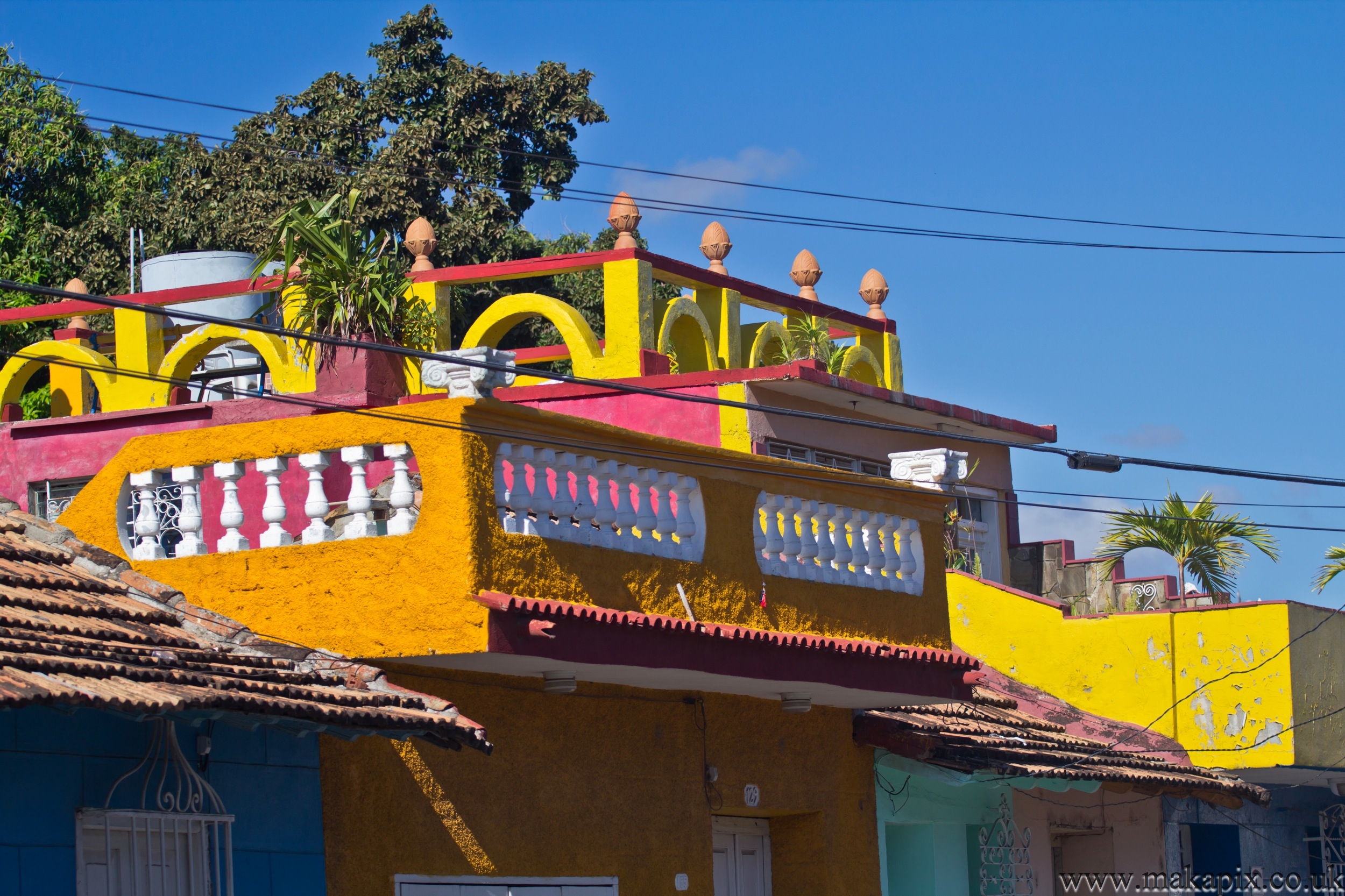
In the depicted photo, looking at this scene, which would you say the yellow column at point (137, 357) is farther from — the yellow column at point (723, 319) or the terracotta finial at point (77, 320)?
the yellow column at point (723, 319)

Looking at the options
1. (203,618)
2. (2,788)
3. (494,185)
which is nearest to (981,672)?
(203,618)

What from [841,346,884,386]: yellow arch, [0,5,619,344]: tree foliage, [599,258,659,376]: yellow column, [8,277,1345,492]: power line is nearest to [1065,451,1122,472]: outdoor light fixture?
[8,277,1345,492]: power line

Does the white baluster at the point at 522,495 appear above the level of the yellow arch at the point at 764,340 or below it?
below

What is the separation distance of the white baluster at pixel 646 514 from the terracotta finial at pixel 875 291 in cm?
1056

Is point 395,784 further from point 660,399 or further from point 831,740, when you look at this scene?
point 660,399

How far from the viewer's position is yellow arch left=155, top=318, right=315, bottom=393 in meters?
16.5

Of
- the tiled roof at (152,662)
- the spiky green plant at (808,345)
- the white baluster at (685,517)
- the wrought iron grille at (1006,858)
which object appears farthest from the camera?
the spiky green plant at (808,345)

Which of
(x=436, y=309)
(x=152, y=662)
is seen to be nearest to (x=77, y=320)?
(x=436, y=309)

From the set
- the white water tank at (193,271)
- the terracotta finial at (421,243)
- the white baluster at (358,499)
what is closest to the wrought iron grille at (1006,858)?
the terracotta finial at (421,243)

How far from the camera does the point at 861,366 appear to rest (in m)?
21.1

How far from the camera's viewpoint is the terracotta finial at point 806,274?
2120 cm

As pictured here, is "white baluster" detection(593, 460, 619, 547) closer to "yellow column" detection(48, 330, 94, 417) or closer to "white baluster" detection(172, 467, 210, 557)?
"white baluster" detection(172, 467, 210, 557)

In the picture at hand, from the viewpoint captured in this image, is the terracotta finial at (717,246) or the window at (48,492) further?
the terracotta finial at (717,246)

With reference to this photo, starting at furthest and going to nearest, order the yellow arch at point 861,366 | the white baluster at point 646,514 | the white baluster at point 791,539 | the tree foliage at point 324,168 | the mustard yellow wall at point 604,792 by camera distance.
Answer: the tree foliage at point 324,168
the yellow arch at point 861,366
the white baluster at point 791,539
the white baluster at point 646,514
the mustard yellow wall at point 604,792
